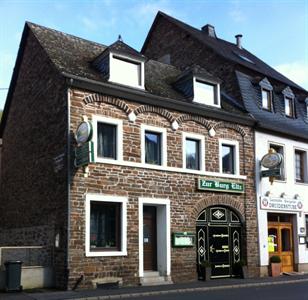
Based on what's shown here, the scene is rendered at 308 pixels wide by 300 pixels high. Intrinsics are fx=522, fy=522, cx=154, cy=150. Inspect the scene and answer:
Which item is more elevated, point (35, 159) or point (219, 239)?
point (35, 159)

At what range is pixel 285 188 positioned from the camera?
25.0 meters

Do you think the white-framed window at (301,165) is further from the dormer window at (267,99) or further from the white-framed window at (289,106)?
the dormer window at (267,99)

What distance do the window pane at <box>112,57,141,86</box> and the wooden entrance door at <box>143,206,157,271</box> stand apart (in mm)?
4852

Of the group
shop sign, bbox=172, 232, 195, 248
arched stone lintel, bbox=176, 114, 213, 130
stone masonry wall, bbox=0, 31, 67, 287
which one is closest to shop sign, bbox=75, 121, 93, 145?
stone masonry wall, bbox=0, 31, 67, 287

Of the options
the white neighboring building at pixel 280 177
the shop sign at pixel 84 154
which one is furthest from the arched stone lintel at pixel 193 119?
the shop sign at pixel 84 154

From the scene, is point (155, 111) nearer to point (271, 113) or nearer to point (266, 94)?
point (271, 113)

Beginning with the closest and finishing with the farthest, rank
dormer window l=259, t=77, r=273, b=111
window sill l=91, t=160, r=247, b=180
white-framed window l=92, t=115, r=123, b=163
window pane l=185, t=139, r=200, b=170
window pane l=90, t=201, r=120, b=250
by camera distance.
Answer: window pane l=90, t=201, r=120, b=250 → white-framed window l=92, t=115, r=123, b=163 → window sill l=91, t=160, r=247, b=180 → window pane l=185, t=139, r=200, b=170 → dormer window l=259, t=77, r=273, b=111

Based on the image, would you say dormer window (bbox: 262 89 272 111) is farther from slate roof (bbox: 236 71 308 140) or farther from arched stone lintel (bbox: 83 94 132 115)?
arched stone lintel (bbox: 83 94 132 115)

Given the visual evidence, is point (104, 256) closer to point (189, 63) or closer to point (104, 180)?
point (104, 180)

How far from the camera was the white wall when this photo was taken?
23250 millimetres

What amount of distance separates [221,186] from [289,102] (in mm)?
8809

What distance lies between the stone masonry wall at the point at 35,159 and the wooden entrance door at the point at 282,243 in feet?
35.2

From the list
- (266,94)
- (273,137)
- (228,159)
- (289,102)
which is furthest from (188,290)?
(289,102)

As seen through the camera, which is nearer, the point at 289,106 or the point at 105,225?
the point at 105,225
